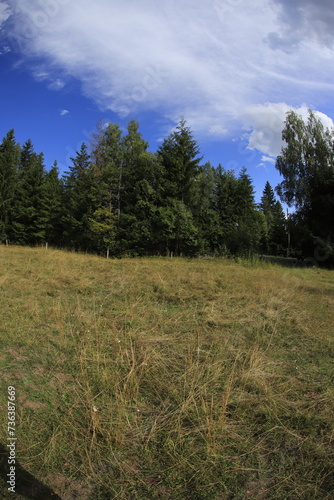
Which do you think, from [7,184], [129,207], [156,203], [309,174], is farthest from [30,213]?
[309,174]

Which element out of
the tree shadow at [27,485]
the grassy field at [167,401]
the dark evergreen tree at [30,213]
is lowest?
the tree shadow at [27,485]

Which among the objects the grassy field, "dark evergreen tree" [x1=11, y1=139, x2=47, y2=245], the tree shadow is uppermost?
"dark evergreen tree" [x1=11, y1=139, x2=47, y2=245]

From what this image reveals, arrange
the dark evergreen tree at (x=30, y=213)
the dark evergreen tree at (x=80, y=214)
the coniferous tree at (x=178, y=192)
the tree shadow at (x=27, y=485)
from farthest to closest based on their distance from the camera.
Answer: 1. the dark evergreen tree at (x=30, y=213)
2. the dark evergreen tree at (x=80, y=214)
3. the coniferous tree at (x=178, y=192)
4. the tree shadow at (x=27, y=485)

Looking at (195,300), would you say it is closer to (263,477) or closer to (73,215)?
(263,477)

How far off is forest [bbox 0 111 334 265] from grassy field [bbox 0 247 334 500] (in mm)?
17118

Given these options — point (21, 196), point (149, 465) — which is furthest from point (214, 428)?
point (21, 196)

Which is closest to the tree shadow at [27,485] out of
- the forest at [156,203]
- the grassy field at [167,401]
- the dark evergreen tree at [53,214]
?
the grassy field at [167,401]

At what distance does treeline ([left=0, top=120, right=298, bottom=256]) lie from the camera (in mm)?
24031

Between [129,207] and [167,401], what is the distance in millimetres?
23193

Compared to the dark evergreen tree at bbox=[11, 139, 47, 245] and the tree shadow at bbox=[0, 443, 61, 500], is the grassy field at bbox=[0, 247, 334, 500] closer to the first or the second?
the tree shadow at bbox=[0, 443, 61, 500]

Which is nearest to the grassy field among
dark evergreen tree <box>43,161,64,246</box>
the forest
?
the forest

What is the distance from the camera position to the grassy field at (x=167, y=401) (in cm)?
203

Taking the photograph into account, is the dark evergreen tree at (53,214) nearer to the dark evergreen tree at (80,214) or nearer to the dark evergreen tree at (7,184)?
the dark evergreen tree at (80,214)

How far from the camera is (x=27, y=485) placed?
77.0 inches
